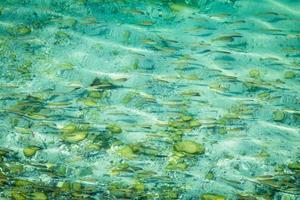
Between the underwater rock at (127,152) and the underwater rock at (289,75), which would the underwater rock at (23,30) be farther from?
the underwater rock at (289,75)

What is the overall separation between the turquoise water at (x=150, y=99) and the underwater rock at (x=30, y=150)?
15 millimetres

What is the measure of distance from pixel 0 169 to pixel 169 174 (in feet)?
4.87

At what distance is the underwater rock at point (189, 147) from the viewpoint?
3314 mm

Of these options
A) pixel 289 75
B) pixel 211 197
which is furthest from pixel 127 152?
pixel 289 75

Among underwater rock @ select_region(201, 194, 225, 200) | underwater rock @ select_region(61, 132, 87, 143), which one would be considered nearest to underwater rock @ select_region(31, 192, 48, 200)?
underwater rock @ select_region(61, 132, 87, 143)

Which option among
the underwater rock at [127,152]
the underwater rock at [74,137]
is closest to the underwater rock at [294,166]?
the underwater rock at [127,152]

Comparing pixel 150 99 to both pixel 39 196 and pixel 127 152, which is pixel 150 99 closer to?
pixel 127 152

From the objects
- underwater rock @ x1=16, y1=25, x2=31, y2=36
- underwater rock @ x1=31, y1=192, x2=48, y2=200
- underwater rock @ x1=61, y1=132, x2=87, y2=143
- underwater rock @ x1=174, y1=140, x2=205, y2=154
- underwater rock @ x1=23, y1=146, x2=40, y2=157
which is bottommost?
underwater rock @ x1=31, y1=192, x2=48, y2=200

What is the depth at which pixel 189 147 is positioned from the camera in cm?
335

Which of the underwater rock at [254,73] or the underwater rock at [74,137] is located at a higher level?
the underwater rock at [254,73]

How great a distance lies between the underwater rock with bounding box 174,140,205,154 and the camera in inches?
130

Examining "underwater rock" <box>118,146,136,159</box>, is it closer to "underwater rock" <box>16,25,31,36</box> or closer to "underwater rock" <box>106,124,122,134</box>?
"underwater rock" <box>106,124,122,134</box>

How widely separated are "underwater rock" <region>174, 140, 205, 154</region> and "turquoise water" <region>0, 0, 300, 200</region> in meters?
0.01

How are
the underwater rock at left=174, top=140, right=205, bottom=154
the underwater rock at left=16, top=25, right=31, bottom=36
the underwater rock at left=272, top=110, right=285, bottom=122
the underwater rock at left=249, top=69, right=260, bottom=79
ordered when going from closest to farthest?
the underwater rock at left=174, top=140, right=205, bottom=154 → the underwater rock at left=272, top=110, right=285, bottom=122 → the underwater rock at left=249, top=69, right=260, bottom=79 → the underwater rock at left=16, top=25, right=31, bottom=36
